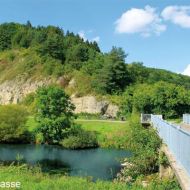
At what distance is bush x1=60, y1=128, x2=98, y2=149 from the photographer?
7294cm

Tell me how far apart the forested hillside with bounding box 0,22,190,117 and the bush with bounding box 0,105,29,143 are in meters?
24.7

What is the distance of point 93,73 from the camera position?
120m

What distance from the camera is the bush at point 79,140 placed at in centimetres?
7294

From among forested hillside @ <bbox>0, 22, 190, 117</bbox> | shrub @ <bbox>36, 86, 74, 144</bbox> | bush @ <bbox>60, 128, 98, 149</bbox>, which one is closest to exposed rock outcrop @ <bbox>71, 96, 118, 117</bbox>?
forested hillside @ <bbox>0, 22, 190, 117</bbox>

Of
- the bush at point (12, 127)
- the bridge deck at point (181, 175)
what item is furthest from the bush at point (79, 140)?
the bridge deck at point (181, 175)

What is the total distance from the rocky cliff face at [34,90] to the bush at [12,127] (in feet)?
103

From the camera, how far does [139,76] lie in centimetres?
12206

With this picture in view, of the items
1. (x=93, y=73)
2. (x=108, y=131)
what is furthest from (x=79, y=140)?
(x=93, y=73)

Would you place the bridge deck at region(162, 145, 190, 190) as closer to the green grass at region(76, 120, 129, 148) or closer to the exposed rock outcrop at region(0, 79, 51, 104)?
the green grass at region(76, 120, 129, 148)

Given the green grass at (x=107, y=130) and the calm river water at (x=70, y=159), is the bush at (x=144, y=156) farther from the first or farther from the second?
the green grass at (x=107, y=130)

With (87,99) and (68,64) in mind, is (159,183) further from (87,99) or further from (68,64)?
(68,64)

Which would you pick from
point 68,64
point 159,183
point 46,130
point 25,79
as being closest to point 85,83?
point 68,64

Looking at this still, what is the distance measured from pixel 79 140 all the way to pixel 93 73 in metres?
47.7

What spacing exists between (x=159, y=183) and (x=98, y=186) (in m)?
3.36
